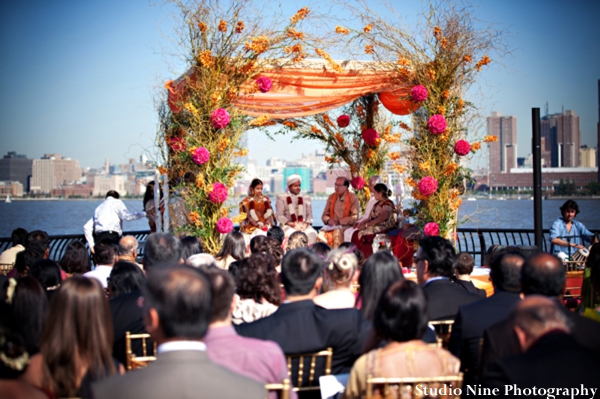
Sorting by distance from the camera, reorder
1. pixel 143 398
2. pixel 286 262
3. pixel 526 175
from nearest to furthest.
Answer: pixel 143 398 → pixel 286 262 → pixel 526 175

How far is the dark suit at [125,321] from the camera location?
3961 millimetres

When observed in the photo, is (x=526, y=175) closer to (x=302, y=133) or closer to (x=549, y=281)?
(x=302, y=133)

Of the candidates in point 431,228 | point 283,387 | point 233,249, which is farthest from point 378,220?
point 283,387

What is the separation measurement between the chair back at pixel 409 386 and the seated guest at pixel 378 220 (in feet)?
23.7

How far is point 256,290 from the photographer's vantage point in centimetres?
418

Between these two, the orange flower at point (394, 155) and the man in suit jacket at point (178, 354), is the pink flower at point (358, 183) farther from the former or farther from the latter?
the man in suit jacket at point (178, 354)

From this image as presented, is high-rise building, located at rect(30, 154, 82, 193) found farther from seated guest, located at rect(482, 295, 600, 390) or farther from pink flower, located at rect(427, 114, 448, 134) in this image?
seated guest, located at rect(482, 295, 600, 390)

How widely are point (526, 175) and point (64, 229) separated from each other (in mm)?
64519

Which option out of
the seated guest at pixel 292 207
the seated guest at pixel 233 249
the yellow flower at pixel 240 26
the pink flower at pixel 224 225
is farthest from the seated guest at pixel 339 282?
the seated guest at pixel 292 207

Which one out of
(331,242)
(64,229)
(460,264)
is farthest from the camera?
(64,229)

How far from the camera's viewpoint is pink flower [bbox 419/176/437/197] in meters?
8.46

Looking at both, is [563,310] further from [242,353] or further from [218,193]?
[218,193]

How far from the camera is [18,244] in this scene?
7668 millimetres

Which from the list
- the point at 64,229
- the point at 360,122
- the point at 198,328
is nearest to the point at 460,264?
the point at 198,328
